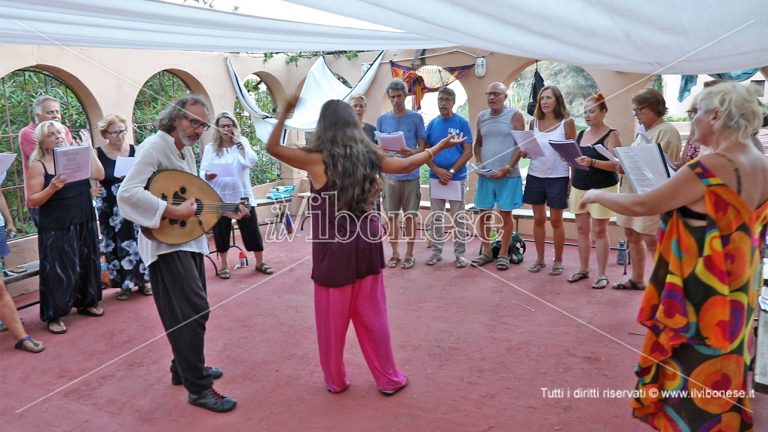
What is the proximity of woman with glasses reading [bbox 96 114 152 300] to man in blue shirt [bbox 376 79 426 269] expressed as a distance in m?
2.30

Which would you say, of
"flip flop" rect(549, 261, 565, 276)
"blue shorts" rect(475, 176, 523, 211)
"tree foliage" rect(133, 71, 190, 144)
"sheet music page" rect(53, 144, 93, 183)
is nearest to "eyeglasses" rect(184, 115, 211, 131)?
"sheet music page" rect(53, 144, 93, 183)

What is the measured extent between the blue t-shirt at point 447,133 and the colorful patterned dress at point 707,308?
337 cm

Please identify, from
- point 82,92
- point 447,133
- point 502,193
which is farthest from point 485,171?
point 82,92

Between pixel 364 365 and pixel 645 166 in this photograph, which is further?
pixel 364 365

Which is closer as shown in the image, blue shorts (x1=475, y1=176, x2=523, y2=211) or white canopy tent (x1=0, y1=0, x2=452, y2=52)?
white canopy tent (x1=0, y1=0, x2=452, y2=52)

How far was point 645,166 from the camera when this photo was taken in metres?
2.73

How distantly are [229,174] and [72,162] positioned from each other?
1.43 m

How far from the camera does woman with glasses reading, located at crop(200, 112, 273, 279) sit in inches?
199

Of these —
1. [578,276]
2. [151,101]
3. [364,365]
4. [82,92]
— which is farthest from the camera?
[151,101]

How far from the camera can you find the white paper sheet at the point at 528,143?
4.67m

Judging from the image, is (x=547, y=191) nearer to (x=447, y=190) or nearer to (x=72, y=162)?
(x=447, y=190)

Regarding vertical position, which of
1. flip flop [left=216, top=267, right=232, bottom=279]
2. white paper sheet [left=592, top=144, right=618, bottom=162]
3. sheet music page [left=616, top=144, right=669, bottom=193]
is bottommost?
flip flop [left=216, top=267, right=232, bottom=279]

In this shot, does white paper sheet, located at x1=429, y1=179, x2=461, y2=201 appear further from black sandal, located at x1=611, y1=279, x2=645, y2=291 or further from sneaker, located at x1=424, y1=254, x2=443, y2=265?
black sandal, located at x1=611, y1=279, x2=645, y2=291

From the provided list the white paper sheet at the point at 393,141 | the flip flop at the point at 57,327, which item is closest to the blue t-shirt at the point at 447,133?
the white paper sheet at the point at 393,141
